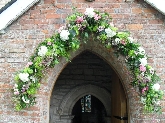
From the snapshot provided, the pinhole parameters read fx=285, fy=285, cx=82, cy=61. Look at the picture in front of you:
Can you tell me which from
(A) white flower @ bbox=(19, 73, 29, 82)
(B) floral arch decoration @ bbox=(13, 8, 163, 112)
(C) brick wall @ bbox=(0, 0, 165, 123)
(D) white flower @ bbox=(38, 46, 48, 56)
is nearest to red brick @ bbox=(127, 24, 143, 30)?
(C) brick wall @ bbox=(0, 0, 165, 123)

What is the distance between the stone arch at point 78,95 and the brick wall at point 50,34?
6.68 ft

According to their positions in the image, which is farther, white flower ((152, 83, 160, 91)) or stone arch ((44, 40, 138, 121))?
stone arch ((44, 40, 138, 121))

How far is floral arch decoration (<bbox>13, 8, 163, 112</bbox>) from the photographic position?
12.5 feet

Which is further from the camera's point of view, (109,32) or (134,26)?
(134,26)

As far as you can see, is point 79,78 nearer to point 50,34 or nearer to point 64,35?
point 50,34

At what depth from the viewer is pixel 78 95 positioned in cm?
623

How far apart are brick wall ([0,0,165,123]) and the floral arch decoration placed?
0.59 feet

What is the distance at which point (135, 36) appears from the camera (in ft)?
13.4

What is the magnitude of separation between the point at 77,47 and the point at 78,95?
99.7 inches

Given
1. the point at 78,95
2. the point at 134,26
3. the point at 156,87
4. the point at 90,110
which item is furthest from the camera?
the point at 90,110

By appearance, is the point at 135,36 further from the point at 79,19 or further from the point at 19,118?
the point at 19,118

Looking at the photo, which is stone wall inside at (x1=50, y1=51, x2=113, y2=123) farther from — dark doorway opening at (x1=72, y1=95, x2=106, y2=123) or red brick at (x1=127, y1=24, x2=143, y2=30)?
dark doorway opening at (x1=72, y1=95, x2=106, y2=123)

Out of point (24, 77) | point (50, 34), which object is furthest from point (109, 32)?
point (24, 77)

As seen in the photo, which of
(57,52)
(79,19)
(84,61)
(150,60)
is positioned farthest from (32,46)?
(84,61)
